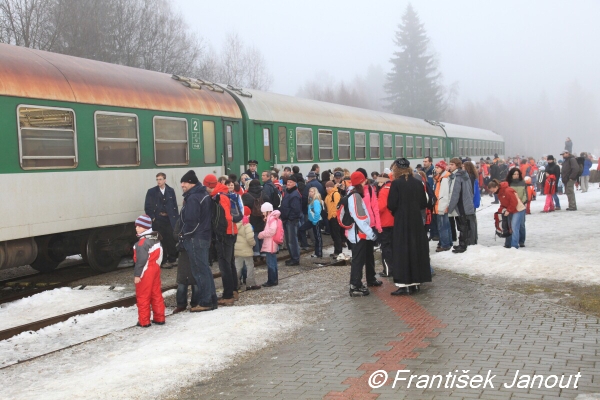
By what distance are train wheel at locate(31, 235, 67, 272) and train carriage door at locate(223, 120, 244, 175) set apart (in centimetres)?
440

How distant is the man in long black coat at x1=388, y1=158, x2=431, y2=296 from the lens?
9578 mm

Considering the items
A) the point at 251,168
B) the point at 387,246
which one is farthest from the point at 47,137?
the point at 387,246

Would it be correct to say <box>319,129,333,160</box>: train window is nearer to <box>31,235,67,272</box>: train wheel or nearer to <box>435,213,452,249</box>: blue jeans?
<box>435,213,452,249</box>: blue jeans

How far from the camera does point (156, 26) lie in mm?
38781

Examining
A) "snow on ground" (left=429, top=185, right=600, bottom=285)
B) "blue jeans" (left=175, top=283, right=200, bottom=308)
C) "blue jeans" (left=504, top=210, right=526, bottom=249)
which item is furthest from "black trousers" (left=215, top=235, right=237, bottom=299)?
"blue jeans" (left=504, top=210, right=526, bottom=249)

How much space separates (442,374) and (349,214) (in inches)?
164

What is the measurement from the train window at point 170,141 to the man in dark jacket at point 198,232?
14.5ft

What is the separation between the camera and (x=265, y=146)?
1739 cm

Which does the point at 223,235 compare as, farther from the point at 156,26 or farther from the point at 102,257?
the point at 156,26

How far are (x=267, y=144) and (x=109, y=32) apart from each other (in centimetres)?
2331

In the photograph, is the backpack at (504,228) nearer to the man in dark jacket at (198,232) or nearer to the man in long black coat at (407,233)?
the man in long black coat at (407,233)

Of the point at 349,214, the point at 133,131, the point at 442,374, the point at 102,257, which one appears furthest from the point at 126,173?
the point at 442,374

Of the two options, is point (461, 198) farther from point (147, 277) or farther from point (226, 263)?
point (147, 277)

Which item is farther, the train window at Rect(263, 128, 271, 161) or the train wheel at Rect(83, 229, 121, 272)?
the train window at Rect(263, 128, 271, 161)
